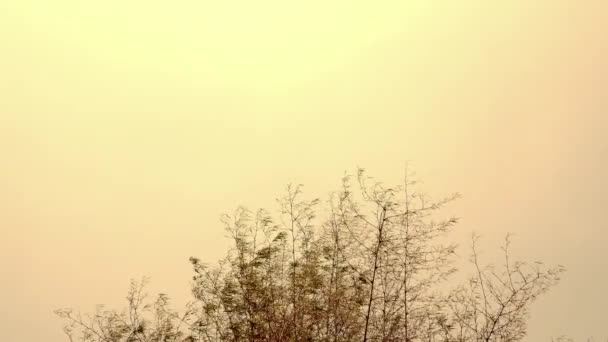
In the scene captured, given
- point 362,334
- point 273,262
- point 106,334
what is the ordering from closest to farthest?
point 362,334
point 273,262
point 106,334

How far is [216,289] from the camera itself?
8.68m

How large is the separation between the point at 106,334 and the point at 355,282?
359 centimetres

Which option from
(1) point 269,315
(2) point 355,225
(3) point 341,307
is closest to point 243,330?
(1) point 269,315

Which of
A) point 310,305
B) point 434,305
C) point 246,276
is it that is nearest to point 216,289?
point 246,276

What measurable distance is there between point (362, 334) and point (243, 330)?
1489 mm

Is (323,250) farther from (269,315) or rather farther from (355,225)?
(269,315)

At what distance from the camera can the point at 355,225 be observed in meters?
8.40

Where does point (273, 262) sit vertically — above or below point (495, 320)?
above

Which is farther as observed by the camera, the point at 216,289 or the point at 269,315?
the point at 216,289

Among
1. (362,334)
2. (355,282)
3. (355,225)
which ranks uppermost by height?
(355,225)

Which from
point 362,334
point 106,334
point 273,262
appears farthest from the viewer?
point 106,334

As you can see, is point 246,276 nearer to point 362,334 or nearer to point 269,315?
point 269,315

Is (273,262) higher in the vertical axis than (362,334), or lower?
higher

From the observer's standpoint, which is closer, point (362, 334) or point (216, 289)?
point (362, 334)
